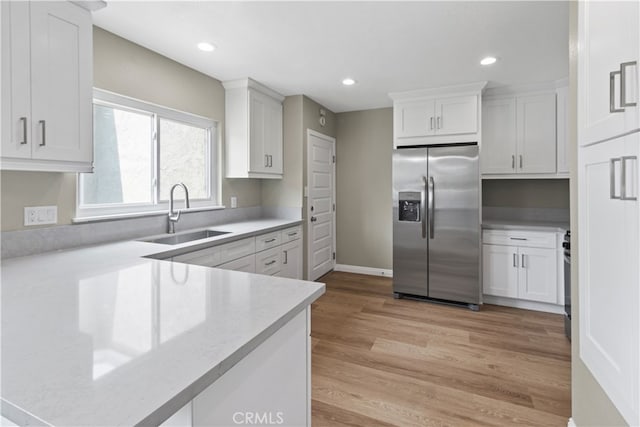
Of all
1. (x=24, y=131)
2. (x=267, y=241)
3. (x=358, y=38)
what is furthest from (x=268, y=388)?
(x=358, y=38)

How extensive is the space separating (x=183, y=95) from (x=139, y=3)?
3.40ft

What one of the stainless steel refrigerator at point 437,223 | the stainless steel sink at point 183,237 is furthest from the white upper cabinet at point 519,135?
the stainless steel sink at point 183,237

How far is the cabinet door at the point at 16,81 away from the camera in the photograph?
1.50 m

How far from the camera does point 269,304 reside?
1.03 m

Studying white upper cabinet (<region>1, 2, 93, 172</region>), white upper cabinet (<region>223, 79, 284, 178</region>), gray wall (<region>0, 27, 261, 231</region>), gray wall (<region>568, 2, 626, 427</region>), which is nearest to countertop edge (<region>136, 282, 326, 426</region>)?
gray wall (<region>568, 2, 626, 427</region>)

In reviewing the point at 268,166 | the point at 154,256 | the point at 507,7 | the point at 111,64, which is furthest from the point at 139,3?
the point at 507,7

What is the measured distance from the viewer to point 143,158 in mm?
2732

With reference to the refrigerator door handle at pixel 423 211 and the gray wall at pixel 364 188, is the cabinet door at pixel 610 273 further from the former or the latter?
the gray wall at pixel 364 188

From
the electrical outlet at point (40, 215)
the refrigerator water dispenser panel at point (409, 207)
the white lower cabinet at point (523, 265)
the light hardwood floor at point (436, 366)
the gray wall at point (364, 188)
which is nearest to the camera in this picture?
the light hardwood floor at point (436, 366)

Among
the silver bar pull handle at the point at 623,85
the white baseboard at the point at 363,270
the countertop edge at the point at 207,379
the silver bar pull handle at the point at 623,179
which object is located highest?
the silver bar pull handle at the point at 623,85

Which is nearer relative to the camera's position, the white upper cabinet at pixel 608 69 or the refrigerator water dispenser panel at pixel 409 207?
the white upper cabinet at pixel 608 69

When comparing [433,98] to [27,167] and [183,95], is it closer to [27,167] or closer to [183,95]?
[183,95]

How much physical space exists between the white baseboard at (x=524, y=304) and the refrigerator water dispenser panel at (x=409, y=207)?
1217 millimetres

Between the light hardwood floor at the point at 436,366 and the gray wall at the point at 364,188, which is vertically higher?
the gray wall at the point at 364,188
